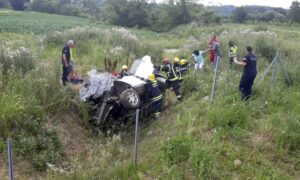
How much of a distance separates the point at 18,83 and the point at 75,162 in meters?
2.19

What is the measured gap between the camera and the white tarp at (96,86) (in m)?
7.97

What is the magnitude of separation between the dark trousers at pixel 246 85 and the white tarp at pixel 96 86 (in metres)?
3.19

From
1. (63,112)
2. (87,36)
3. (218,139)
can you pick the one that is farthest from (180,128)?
(87,36)

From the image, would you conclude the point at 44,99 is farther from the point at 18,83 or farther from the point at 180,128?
the point at 180,128

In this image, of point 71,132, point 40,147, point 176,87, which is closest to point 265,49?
point 176,87

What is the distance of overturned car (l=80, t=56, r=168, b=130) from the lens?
23.9 feet

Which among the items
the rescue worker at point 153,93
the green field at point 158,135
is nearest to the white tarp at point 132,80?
the rescue worker at point 153,93

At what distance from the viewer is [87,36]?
17016mm

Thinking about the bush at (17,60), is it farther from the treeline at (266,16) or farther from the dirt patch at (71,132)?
the treeline at (266,16)

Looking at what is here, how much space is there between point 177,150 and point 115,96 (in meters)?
2.54

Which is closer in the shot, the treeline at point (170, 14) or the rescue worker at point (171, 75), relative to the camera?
the rescue worker at point (171, 75)

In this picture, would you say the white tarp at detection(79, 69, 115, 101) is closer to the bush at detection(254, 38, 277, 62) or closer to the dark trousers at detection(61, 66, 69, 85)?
the dark trousers at detection(61, 66, 69, 85)

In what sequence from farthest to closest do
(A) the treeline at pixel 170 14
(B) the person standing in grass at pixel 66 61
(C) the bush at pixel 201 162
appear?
(A) the treeline at pixel 170 14 → (B) the person standing in grass at pixel 66 61 → (C) the bush at pixel 201 162

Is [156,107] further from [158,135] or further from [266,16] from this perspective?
[266,16]
